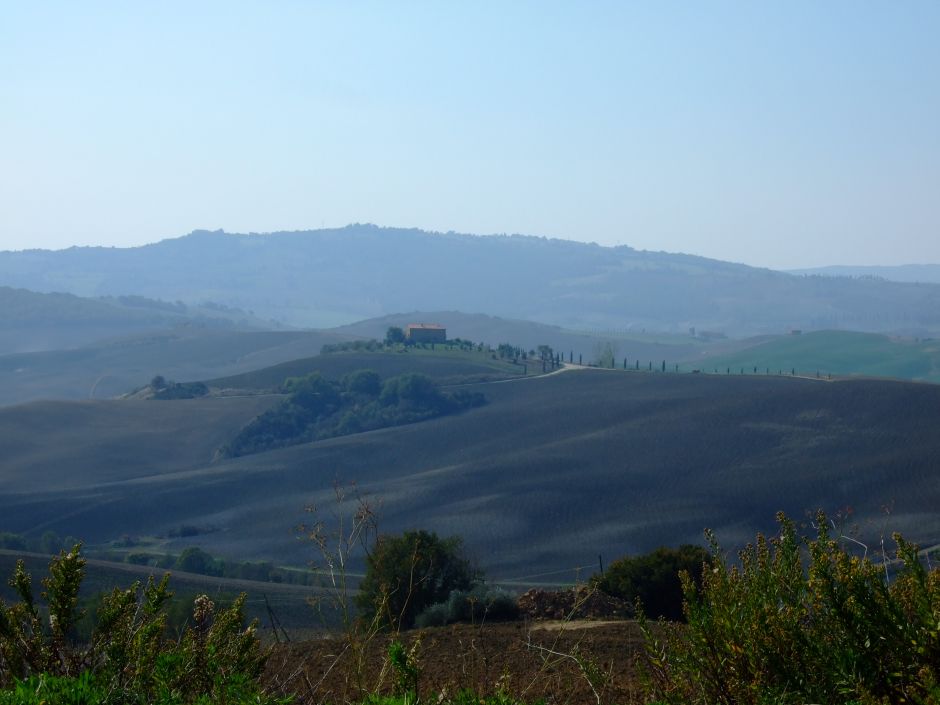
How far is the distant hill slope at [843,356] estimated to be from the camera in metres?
144

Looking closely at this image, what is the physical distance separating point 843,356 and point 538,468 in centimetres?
9617

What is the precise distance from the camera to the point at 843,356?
512ft

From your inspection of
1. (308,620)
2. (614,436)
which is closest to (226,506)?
(614,436)

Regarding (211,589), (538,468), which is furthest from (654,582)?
(538,468)

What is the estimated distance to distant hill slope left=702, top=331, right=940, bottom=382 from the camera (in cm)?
14438

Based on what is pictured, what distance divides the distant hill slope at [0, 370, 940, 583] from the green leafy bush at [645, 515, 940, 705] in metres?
41.5

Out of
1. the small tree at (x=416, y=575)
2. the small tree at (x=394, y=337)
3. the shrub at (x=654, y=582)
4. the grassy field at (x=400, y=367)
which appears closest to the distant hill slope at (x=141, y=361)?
the grassy field at (x=400, y=367)

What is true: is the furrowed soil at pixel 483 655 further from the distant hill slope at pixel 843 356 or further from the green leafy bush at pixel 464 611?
the distant hill slope at pixel 843 356

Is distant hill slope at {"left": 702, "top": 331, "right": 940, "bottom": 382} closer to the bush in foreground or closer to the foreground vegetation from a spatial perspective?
the foreground vegetation

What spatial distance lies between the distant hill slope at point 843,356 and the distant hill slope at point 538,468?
57.1 meters

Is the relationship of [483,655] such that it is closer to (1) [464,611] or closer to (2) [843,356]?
(1) [464,611]

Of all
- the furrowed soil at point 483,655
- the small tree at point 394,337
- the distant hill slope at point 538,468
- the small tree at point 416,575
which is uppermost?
the small tree at point 394,337

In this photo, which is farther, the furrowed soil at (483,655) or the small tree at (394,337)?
the small tree at (394,337)

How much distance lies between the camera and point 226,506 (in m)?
72.2
